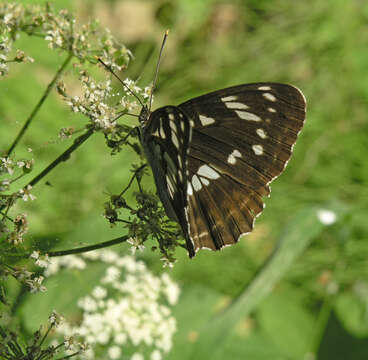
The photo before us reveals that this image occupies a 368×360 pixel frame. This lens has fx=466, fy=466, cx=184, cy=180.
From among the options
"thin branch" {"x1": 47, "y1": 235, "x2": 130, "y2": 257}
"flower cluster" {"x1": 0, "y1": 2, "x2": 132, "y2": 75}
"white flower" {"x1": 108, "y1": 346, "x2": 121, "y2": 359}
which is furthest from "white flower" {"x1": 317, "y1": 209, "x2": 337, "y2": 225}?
"flower cluster" {"x1": 0, "y1": 2, "x2": 132, "y2": 75}

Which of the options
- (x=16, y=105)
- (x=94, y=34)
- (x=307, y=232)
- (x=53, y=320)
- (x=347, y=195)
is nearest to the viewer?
(x=53, y=320)

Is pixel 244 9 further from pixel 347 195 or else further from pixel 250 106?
pixel 250 106

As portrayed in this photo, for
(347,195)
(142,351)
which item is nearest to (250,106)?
(142,351)

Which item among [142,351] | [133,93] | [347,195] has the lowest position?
[142,351]

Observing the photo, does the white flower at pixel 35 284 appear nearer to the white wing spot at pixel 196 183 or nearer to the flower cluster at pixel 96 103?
the flower cluster at pixel 96 103

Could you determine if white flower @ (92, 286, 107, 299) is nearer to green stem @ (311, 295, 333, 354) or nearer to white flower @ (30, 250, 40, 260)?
white flower @ (30, 250, 40, 260)

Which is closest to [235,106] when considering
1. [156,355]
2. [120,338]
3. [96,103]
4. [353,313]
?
[96,103]
